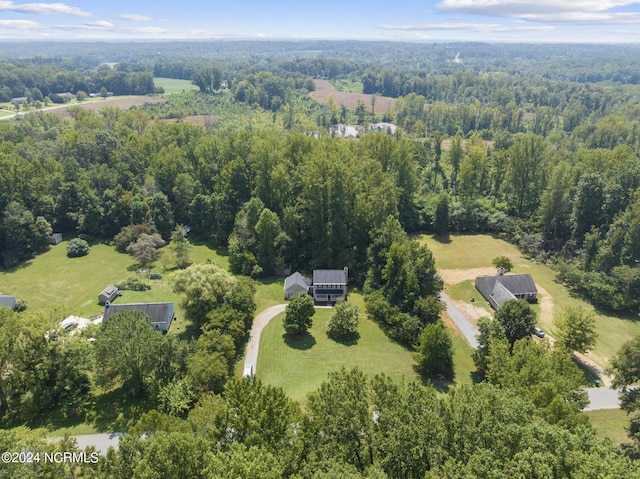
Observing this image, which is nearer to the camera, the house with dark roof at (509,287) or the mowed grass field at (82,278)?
the mowed grass field at (82,278)

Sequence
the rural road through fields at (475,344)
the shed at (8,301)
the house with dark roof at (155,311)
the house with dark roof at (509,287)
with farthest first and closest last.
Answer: the house with dark roof at (509,287), the shed at (8,301), the house with dark roof at (155,311), the rural road through fields at (475,344)

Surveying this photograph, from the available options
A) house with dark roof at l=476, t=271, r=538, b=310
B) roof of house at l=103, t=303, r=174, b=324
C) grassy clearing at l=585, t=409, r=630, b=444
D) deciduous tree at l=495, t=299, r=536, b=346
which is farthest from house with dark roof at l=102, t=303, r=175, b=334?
grassy clearing at l=585, t=409, r=630, b=444

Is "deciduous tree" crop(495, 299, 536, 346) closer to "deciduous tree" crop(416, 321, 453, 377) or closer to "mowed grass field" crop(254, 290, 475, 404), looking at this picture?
"mowed grass field" crop(254, 290, 475, 404)

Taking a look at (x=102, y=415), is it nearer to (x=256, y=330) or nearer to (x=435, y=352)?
(x=256, y=330)

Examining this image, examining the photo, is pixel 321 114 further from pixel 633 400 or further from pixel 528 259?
pixel 633 400

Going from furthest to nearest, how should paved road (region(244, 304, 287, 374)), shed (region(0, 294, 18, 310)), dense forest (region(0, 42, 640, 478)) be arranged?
shed (region(0, 294, 18, 310)), paved road (region(244, 304, 287, 374)), dense forest (region(0, 42, 640, 478))

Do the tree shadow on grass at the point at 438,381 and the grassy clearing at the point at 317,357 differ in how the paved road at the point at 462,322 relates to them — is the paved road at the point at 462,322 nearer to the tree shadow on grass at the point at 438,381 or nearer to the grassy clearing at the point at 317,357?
the tree shadow on grass at the point at 438,381

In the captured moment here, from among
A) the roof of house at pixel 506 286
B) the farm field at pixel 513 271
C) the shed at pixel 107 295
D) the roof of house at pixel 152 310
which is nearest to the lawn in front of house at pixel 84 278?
the shed at pixel 107 295

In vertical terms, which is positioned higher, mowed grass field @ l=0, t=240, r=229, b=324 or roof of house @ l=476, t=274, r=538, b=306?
roof of house @ l=476, t=274, r=538, b=306
